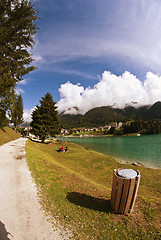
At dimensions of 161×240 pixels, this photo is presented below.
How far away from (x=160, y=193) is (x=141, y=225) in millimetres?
8827

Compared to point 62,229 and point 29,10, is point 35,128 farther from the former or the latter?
point 62,229

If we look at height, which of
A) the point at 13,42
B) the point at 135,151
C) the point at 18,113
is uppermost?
the point at 13,42

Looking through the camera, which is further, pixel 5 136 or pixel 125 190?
pixel 5 136

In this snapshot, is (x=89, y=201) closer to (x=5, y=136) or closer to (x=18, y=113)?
(x=5, y=136)

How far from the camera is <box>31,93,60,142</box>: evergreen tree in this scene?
37125mm

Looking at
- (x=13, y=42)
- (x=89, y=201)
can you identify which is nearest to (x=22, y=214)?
(x=89, y=201)

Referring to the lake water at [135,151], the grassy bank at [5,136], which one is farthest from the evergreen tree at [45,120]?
the lake water at [135,151]

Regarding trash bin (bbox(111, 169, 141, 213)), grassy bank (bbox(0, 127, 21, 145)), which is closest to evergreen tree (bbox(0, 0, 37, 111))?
trash bin (bbox(111, 169, 141, 213))

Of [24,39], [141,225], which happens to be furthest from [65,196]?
[24,39]

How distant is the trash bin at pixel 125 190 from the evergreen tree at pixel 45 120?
34.1 meters

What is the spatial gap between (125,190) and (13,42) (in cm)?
1507

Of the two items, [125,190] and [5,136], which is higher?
[125,190]

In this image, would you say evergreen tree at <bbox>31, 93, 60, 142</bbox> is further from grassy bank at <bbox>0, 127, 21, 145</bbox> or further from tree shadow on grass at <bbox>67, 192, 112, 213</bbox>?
tree shadow on grass at <bbox>67, 192, 112, 213</bbox>

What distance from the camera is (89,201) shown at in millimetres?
6555
